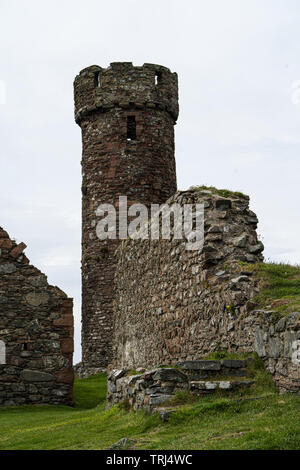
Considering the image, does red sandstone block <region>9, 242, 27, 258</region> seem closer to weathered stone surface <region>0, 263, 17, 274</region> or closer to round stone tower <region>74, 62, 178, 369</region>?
weathered stone surface <region>0, 263, 17, 274</region>

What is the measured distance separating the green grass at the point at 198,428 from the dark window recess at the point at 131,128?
60.6ft

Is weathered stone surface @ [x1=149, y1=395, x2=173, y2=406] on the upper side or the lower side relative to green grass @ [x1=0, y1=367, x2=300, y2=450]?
upper

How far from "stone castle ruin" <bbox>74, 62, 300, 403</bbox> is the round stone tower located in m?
0.04

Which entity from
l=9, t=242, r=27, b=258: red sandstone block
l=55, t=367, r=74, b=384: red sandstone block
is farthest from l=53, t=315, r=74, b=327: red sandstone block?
l=9, t=242, r=27, b=258: red sandstone block

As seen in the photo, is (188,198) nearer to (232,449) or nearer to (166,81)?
(232,449)

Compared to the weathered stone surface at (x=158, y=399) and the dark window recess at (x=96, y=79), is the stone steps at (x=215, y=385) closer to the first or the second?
the weathered stone surface at (x=158, y=399)

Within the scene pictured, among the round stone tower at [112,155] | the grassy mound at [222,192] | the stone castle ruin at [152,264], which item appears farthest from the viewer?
the round stone tower at [112,155]

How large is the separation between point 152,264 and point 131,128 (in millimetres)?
14655

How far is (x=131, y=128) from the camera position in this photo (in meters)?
26.7

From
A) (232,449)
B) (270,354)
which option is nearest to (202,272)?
(270,354)

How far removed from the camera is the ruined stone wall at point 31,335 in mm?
14734

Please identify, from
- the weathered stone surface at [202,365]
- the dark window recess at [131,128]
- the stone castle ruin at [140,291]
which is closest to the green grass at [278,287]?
the stone castle ruin at [140,291]

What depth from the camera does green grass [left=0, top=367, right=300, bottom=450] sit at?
18.5ft

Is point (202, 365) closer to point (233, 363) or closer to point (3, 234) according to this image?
Answer: point (233, 363)
